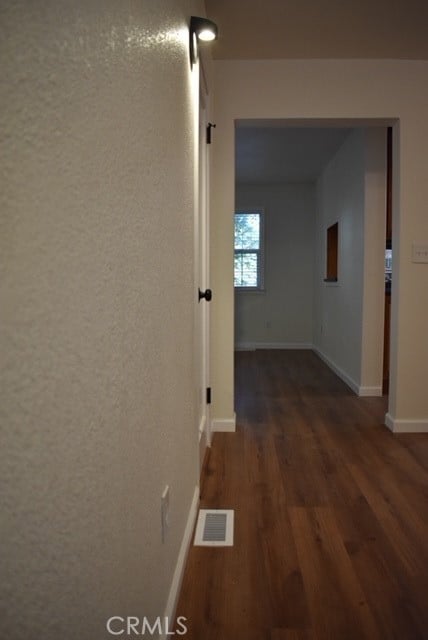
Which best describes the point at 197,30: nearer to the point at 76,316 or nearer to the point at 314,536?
the point at 76,316

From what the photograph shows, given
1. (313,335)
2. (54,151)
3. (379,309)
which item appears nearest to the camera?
(54,151)

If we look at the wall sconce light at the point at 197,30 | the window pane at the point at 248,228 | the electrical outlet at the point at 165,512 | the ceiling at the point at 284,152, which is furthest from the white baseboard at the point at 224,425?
the window pane at the point at 248,228

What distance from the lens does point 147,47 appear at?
3.19ft

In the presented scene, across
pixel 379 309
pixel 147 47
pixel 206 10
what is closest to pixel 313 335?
pixel 379 309

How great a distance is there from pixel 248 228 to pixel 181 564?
5.87 meters

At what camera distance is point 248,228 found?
6.86 m

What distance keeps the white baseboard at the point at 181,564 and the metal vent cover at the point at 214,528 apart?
0.04m

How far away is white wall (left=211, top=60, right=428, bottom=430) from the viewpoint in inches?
115

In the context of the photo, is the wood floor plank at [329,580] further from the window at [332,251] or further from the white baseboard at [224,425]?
the window at [332,251]

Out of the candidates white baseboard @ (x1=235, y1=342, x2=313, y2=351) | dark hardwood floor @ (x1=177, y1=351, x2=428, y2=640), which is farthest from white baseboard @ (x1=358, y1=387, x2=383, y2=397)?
white baseboard @ (x1=235, y1=342, x2=313, y2=351)

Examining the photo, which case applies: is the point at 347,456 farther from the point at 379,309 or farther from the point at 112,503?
the point at 112,503

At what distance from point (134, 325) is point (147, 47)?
61 cm

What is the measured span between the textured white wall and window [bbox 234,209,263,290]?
5905mm

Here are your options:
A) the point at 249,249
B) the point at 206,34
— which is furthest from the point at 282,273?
the point at 206,34
